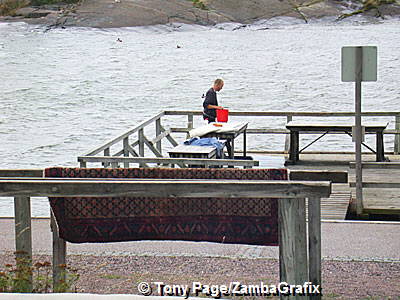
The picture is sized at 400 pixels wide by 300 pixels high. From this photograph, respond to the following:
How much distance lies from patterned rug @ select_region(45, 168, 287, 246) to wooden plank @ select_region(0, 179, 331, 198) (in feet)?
1.13

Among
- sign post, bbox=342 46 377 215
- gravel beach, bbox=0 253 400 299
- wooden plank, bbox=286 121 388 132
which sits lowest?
gravel beach, bbox=0 253 400 299

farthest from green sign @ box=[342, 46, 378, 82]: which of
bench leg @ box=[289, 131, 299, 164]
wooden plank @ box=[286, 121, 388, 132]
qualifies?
bench leg @ box=[289, 131, 299, 164]

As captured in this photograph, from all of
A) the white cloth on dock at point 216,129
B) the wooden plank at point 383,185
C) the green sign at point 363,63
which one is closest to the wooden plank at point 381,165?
the wooden plank at point 383,185

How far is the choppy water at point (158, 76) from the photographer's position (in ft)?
118

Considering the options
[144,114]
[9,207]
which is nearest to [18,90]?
[144,114]

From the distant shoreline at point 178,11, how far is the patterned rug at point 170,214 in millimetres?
57363

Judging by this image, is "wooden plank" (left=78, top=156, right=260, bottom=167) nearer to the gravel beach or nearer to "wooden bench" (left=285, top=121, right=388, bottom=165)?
the gravel beach

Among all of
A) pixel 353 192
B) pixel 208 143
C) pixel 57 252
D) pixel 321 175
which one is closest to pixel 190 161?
pixel 208 143

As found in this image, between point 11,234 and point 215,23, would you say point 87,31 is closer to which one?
point 215,23

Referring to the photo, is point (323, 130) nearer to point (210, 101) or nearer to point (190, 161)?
point (210, 101)

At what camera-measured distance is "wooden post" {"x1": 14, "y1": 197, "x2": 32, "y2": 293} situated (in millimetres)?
4871

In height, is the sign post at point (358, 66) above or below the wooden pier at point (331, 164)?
above

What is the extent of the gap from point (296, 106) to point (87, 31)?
2705 cm

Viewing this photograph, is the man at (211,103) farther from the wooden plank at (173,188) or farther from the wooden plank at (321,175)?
the wooden plank at (173,188)
